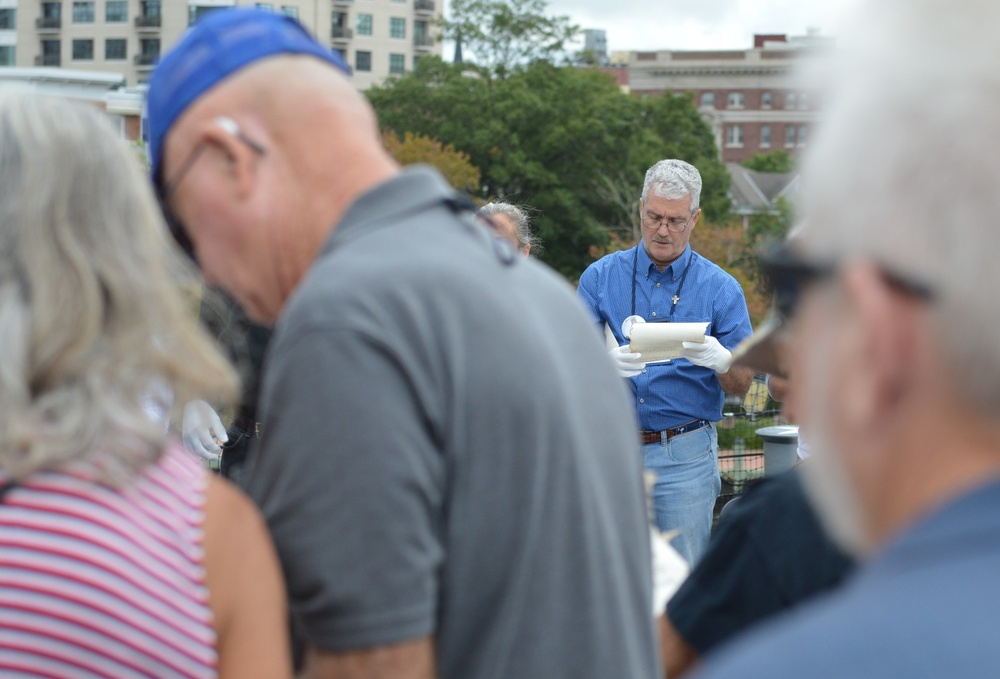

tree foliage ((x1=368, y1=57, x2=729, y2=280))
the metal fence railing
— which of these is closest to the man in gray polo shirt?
the metal fence railing

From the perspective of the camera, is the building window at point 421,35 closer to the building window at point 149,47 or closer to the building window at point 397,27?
the building window at point 397,27

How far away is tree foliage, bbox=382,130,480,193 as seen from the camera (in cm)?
4528

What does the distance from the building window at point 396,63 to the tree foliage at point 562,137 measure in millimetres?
29700

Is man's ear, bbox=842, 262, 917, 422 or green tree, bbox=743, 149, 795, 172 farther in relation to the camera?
green tree, bbox=743, 149, 795, 172

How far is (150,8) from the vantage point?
7531cm

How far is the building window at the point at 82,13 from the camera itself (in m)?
75.9

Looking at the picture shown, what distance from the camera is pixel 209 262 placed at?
181 cm

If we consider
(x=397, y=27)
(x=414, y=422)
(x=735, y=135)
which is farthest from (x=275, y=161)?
(x=735, y=135)

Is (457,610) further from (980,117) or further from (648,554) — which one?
(980,117)

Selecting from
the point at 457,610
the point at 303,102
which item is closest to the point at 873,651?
the point at 457,610

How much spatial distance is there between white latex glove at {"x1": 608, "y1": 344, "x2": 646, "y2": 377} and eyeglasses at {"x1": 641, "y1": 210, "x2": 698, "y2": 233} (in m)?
0.67

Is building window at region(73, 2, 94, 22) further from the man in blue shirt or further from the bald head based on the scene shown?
the bald head

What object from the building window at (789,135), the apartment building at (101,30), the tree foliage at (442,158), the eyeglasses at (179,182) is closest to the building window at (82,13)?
the apartment building at (101,30)

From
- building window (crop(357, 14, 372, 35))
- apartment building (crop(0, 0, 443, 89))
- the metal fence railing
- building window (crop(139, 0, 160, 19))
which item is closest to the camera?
the metal fence railing
